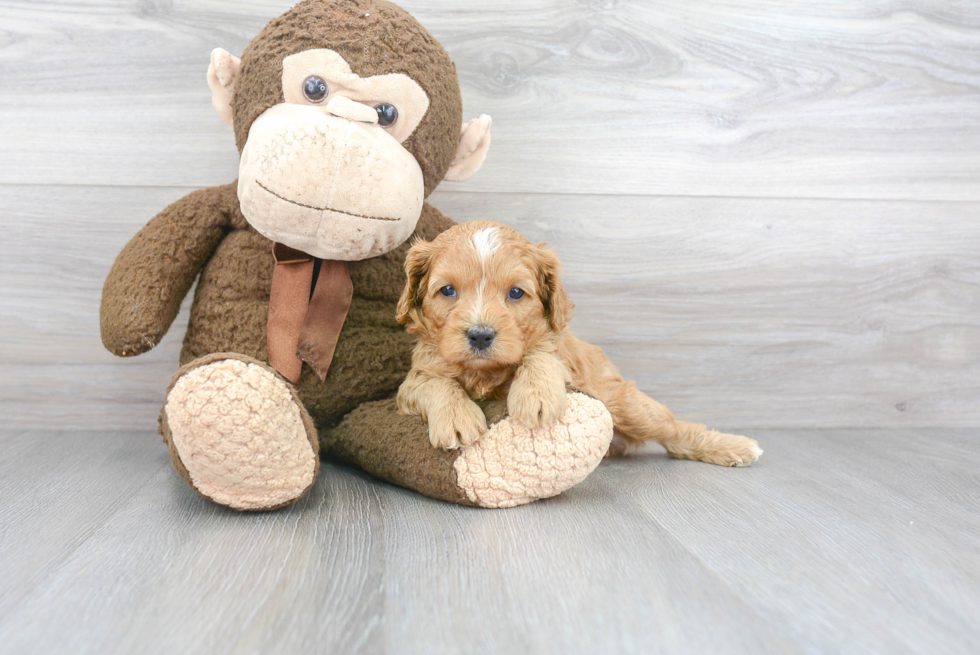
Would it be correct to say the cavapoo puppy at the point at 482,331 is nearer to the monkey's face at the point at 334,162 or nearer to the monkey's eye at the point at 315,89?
the monkey's face at the point at 334,162

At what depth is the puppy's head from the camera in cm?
121

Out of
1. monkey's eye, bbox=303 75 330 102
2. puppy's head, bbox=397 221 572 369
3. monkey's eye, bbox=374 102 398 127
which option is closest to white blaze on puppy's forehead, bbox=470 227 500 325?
puppy's head, bbox=397 221 572 369

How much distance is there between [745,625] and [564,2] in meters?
1.61

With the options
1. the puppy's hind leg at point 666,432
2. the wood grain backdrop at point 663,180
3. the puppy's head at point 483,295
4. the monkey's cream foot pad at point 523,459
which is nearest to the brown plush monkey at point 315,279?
the monkey's cream foot pad at point 523,459

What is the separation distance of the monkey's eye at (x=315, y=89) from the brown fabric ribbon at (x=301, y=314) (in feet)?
0.98

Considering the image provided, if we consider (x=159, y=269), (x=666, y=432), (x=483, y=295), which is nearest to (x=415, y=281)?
(x=483, y=295)

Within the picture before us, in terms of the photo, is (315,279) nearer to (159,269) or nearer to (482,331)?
(159,269)

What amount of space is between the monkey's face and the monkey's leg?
0.40 metres

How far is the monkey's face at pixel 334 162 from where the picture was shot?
1.21 metres

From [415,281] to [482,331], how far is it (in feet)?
0.74

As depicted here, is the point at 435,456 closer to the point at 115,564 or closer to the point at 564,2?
the point at 115,564

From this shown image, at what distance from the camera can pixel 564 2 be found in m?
1.85

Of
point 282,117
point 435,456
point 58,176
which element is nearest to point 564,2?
point 282,117

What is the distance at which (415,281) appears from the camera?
1.35 metres
